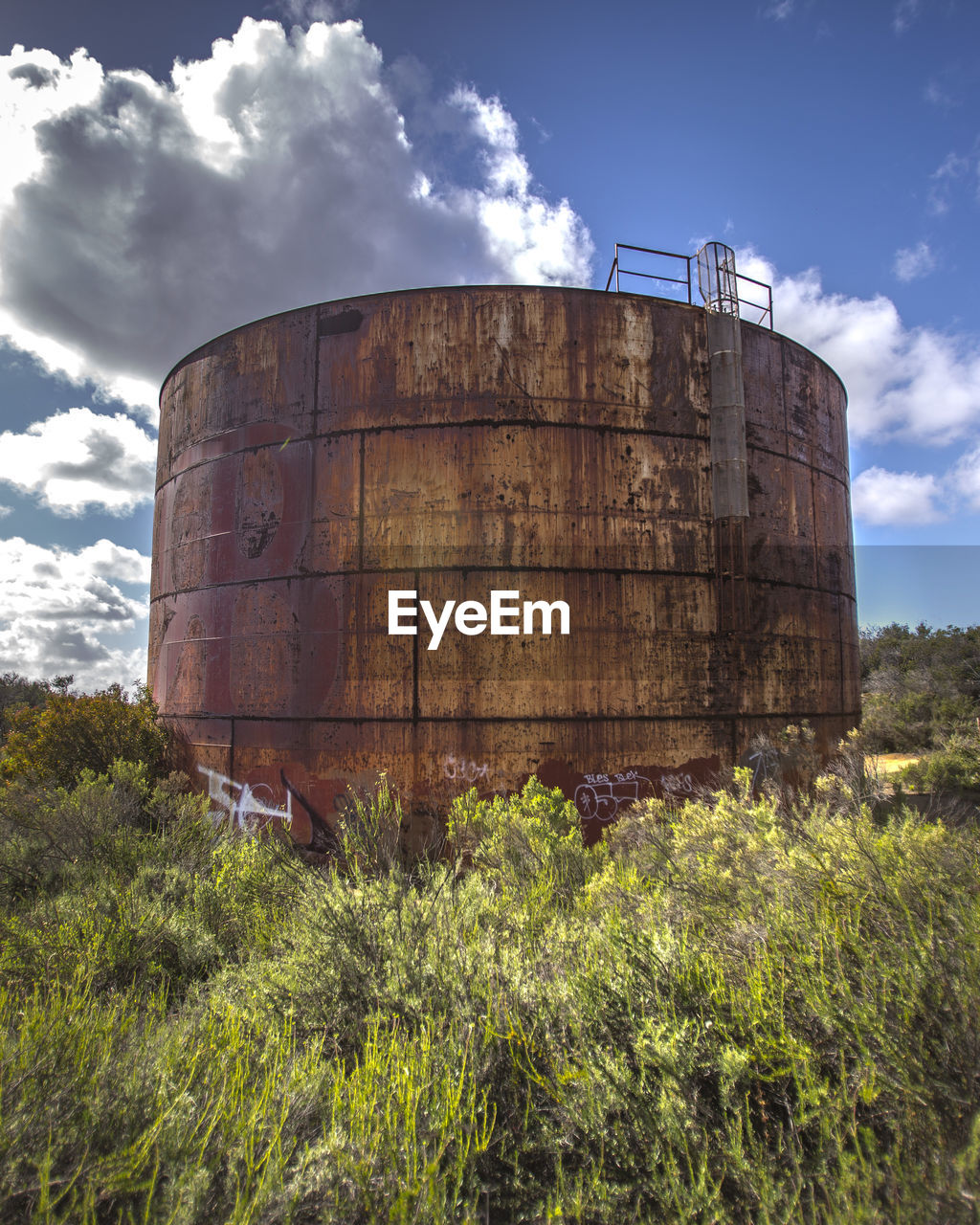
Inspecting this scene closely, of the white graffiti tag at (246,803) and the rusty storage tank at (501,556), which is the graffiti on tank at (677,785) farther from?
the white graffiti tag at (246,803)

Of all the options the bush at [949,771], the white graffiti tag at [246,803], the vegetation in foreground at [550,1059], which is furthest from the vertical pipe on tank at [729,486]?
the bush at [949,771]

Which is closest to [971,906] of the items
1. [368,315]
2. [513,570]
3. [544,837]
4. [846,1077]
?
[846,1077]

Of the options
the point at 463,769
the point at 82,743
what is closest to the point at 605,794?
the point at 463,769

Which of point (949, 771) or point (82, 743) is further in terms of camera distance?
point (949, 771)

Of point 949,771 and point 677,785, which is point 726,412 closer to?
point 677,785

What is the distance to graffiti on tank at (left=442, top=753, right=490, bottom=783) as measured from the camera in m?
7.79

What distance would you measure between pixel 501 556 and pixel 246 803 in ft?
15.7

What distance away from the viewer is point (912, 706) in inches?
898

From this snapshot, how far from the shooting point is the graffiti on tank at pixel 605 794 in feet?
25.4

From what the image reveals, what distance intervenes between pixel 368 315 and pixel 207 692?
224 inches

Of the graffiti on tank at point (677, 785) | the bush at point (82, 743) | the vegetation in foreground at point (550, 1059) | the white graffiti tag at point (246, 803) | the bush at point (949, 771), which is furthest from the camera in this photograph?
the bush at point (949, 771)

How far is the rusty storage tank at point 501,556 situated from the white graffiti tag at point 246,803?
44mm

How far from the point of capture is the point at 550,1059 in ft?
9.21

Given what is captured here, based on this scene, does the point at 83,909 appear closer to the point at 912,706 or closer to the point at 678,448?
the point at 678,448
